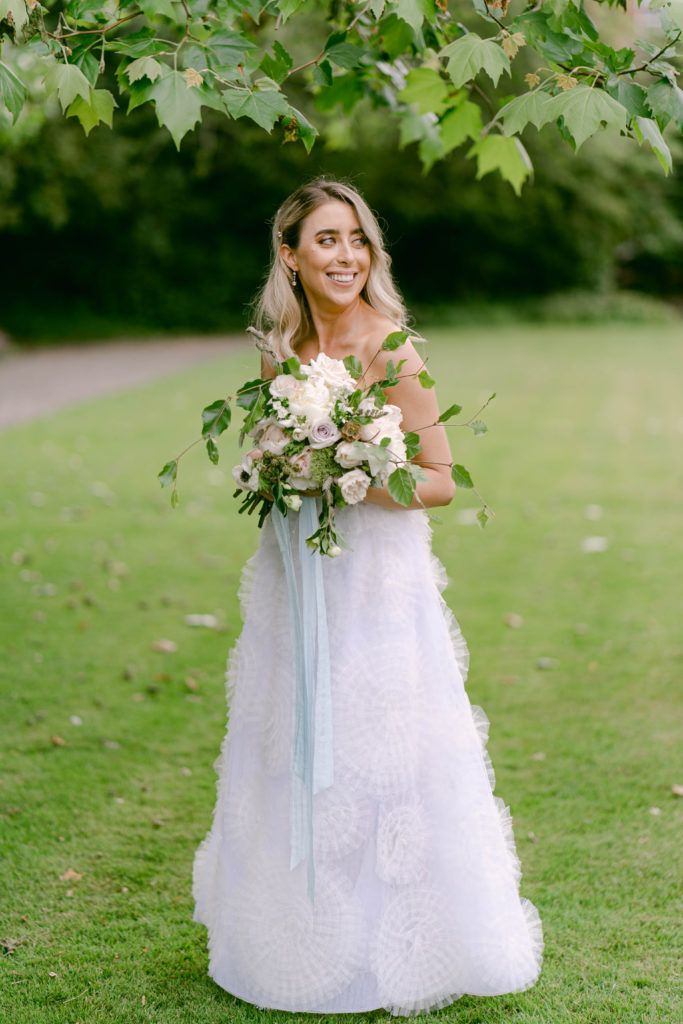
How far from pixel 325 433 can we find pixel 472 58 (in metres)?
1.09

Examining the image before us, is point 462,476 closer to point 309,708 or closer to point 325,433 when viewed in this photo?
point 325,433

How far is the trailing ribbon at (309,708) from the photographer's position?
279 cm

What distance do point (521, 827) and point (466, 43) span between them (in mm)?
2870

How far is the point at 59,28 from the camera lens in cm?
299

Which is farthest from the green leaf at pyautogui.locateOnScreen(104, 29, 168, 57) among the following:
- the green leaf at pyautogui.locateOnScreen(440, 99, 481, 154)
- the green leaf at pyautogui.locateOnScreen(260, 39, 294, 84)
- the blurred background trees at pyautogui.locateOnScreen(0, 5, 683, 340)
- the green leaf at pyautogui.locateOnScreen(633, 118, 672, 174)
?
the blurred background trees at pyautogui.locateOnScreen(0, 5, 683, 340)

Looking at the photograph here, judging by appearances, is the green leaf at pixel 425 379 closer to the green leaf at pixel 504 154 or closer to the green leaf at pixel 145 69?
the green leaf at pixel 145 69

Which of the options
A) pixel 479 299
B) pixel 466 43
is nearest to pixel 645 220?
pixel 479 299

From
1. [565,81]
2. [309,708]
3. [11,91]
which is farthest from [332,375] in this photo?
[11,91]

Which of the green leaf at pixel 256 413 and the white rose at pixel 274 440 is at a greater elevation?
the green leaf at pixel 256 413

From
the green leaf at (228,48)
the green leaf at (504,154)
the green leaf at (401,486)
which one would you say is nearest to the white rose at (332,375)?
the green leaf at (401,486)

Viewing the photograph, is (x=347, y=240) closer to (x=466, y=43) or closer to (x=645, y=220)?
(x=466, y=43)

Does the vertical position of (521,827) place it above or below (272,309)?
below

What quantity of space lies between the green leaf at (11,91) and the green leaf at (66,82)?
0.26 feet

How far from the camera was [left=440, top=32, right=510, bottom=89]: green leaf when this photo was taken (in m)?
2.71
